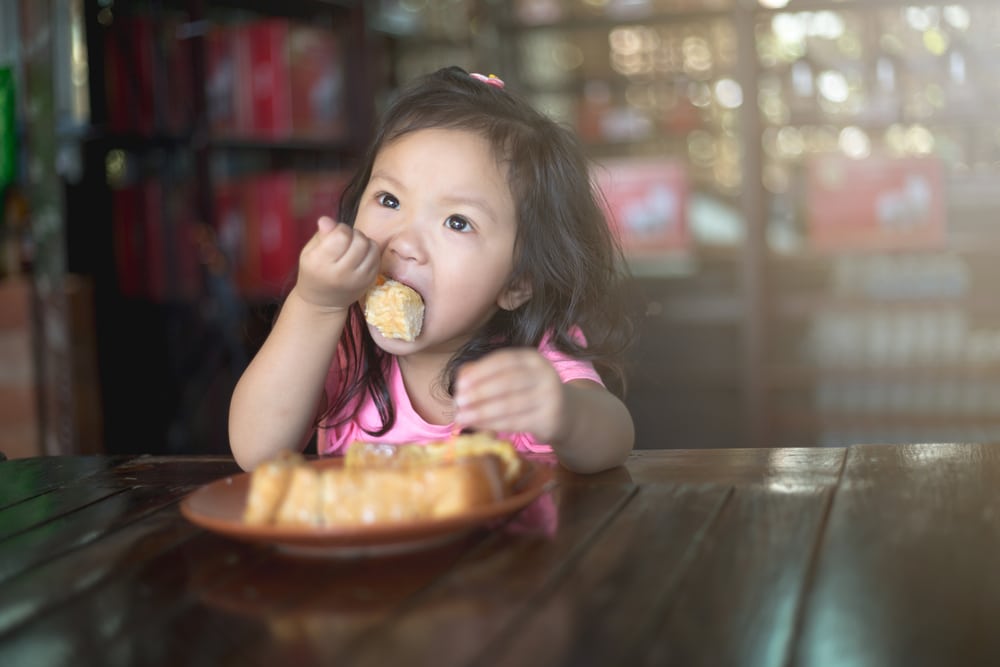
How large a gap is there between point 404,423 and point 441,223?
29cm

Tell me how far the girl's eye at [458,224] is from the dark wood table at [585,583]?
410 mm

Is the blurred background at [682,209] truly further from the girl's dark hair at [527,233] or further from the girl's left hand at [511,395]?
the girl's left hand at [511,395]

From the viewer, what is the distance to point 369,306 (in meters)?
1.22

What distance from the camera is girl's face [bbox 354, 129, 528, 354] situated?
129 centimetres

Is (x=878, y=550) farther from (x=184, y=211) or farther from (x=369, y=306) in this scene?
(x=184, y=211)

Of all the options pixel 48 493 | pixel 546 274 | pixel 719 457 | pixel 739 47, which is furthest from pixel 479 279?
pixel 739 47

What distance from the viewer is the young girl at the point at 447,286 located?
3.85 ft

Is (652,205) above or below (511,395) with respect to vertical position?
above

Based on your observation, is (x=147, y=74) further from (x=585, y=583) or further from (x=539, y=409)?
(x=585, y=583)

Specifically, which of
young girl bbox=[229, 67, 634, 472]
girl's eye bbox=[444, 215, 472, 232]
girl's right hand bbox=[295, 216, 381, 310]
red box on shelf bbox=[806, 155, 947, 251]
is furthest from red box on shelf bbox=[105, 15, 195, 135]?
girl's right hand bbox=[295, 216, 381, 310]

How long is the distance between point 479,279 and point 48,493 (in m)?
0.53

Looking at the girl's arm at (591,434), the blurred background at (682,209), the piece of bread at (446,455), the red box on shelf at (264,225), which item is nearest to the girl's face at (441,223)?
the girl's arm at (591,434)

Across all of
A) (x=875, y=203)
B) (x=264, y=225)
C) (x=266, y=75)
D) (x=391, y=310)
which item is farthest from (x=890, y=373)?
(x=391, y=310)

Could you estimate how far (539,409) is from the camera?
924 millimetres
